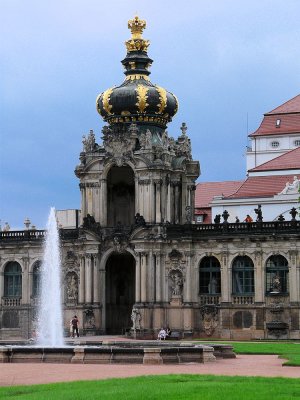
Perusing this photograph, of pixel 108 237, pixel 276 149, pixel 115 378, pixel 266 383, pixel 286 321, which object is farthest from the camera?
pixel 276 149

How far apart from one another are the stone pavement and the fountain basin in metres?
0.83

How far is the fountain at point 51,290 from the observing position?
69.6 m

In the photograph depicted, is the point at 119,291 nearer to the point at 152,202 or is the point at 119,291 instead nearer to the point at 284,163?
→ the point at 152,202

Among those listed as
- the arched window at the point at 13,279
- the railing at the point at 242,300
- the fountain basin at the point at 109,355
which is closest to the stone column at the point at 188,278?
the railing at the point at 242,300

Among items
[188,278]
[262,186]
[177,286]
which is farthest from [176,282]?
[262,186]

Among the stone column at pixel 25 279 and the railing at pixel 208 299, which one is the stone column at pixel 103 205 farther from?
the railing at pixel 208 299

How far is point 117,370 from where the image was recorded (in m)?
42.0

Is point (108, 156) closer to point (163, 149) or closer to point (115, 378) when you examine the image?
point (163, 149)

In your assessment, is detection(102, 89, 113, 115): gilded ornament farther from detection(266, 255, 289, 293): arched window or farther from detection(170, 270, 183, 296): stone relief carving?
detection(266, 255, 289, 293): arched window

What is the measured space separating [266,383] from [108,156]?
50.0 meters

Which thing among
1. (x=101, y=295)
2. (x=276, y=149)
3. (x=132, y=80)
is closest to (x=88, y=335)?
(x=101, y=295)

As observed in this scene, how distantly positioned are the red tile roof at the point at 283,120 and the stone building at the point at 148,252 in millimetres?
40768

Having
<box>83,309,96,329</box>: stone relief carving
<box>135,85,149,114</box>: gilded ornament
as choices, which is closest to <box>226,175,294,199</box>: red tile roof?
<box>135,85,149,114</box>: gilded ornament

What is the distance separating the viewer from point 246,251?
3140 inches
